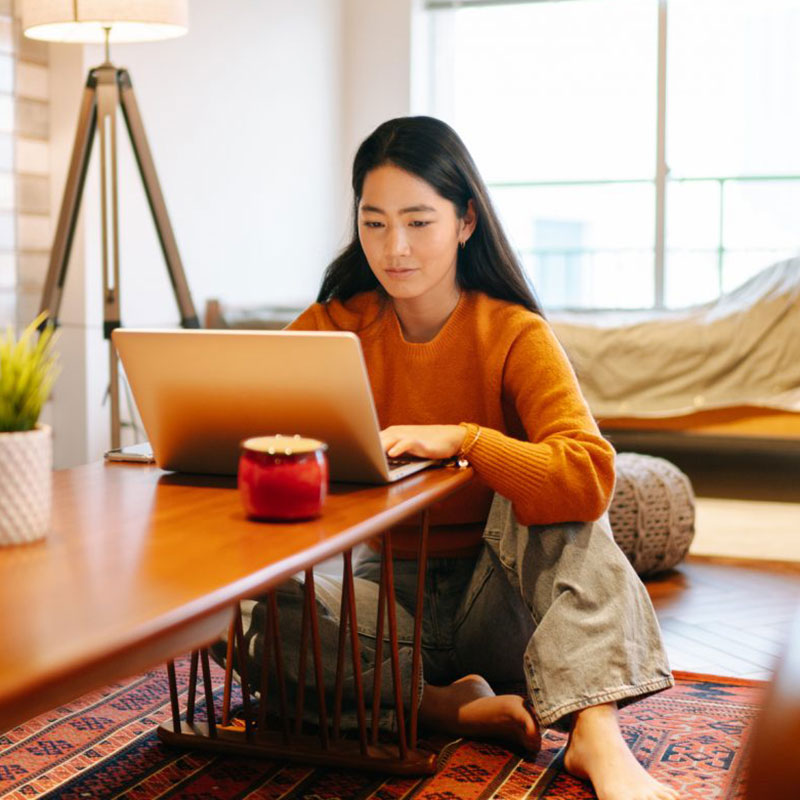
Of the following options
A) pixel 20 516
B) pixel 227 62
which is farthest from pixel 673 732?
pixel 227 62

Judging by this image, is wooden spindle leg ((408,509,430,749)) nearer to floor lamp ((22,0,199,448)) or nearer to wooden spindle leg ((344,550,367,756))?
wooden spindle leg ((344,550,367,756))

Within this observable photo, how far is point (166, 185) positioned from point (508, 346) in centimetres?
305

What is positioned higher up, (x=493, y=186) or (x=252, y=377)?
(x=493, y=186)

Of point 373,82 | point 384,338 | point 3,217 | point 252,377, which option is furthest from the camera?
point 373,82

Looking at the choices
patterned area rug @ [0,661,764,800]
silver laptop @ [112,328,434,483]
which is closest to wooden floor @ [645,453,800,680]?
patterned area rug @ [0,661,764,800]

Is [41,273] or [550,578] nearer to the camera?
[550,578]

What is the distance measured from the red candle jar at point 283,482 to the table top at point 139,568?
2cm

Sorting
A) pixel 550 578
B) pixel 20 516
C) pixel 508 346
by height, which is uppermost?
pixel 508 346

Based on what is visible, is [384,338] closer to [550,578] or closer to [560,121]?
[550,578]

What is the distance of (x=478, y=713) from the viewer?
1.69 metres

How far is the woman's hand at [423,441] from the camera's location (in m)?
1.44

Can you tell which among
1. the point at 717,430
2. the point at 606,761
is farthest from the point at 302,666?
the point at 717,430

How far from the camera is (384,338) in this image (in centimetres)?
178

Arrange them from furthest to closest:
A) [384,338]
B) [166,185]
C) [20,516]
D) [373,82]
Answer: [373,82] < [166,185] < [384,338] < [20,516]
